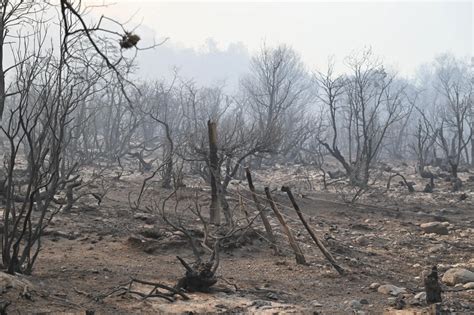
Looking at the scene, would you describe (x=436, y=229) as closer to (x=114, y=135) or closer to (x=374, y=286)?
(x=374, y=286)

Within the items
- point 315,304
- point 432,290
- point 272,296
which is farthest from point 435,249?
point 272,296

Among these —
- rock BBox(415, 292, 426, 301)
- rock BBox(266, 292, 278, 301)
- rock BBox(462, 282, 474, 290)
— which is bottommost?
rock BBox(266, 292, 278, 301)

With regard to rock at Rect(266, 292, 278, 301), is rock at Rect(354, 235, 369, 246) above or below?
above

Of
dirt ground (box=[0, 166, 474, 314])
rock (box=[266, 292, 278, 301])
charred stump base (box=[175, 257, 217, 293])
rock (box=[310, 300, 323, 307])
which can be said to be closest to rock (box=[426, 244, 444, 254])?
dirt ground (box=[0, 166, 474, 314])

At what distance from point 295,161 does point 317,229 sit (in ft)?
49.9

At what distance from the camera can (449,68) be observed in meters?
57.5

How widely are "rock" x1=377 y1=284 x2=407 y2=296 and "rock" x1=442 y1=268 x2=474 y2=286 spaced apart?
0.59 m

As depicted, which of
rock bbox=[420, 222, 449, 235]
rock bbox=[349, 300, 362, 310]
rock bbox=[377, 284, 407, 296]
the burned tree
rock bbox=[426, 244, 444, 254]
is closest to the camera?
rock bbox=[349, 300, 362, 310]

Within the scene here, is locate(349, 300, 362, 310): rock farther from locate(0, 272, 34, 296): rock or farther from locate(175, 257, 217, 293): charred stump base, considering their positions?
locate(0, 272, 34, 296): rock

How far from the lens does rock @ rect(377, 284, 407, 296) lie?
4978 mm

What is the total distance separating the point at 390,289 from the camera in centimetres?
506

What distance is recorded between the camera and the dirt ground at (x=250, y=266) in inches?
171

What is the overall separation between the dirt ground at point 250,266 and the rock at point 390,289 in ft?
0.23

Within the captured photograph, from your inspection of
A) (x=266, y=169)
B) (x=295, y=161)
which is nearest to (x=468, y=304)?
(x=266, y=169)
